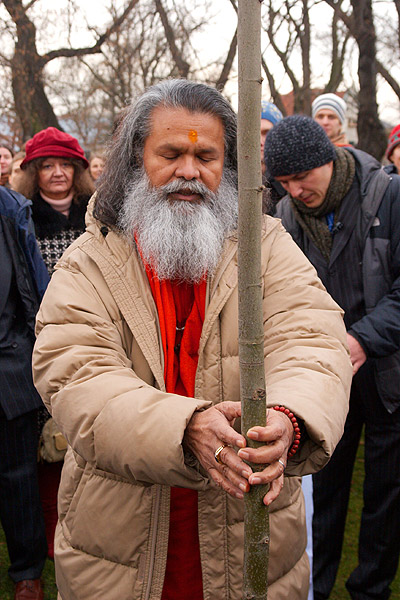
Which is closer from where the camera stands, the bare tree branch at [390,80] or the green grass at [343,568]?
the green grass at [343,568]

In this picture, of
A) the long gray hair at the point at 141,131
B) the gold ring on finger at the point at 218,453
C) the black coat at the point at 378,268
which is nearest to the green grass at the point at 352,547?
the black coat at the point at 378,268

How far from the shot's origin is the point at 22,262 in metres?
3.47

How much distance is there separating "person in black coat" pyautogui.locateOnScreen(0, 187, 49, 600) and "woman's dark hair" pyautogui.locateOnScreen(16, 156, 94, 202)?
76 cm

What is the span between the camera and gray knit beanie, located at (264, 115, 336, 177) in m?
3.08

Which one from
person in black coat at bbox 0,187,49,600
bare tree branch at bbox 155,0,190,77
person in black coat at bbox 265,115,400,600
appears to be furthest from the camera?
bare tree branch at bbox 155,0,190,77

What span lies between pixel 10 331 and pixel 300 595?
2085mm

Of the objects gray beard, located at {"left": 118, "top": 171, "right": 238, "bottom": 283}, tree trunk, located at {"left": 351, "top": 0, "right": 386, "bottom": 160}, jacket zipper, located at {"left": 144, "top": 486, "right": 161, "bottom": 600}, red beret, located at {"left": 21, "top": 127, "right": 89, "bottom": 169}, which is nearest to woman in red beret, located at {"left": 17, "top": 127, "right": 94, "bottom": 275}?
red beret, located at {"left": 21, "top": 127, "right": 89, "bottom": 169}

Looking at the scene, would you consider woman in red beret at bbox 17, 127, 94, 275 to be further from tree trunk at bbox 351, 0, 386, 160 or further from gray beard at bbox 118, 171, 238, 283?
tree trunk at bbox 351, 0, 386, 160

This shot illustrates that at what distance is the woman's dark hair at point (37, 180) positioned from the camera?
13.9 feet

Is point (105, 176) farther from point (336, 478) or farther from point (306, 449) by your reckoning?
point (336, 478)

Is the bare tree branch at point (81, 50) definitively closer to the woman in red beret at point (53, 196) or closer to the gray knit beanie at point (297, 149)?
the woman in red beret at point (53, 196)

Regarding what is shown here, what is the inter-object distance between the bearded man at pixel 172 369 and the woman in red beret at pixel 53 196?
2.00m

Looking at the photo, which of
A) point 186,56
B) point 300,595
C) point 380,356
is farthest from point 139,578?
point 186,56

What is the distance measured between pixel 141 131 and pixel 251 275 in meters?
0.96
